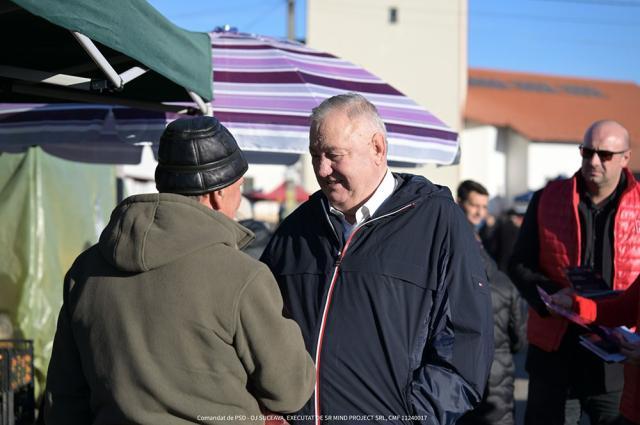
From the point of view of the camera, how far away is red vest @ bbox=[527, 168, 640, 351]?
367cm

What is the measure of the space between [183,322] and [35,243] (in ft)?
14.9

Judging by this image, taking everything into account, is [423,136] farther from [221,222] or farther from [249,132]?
[221,222]

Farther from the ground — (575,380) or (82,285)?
(82,285)

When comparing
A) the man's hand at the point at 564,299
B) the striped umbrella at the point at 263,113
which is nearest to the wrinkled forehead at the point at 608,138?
the man's hand at the point at 564,299

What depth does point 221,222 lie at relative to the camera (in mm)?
1997

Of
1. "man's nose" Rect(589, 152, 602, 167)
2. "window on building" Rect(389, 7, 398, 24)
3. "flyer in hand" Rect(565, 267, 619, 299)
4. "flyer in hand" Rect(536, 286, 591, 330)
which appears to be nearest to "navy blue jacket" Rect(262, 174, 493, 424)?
"flyer in hand" Rect(536, 286, 591, 330)

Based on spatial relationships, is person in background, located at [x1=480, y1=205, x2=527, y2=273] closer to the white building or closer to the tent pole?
the tent pole

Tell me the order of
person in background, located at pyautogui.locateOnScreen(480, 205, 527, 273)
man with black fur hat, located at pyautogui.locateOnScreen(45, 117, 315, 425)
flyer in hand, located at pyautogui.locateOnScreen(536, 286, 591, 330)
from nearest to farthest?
man with black fur hat, located at pyautogui.locateOnScreen(45, 117, 315, 425) < flyer in hand, located at pyautogui.locateOnScreen(536, 286, 591, 330) < person in background, located at pyautogui.locateOnScreen(480, 205, 527, 273)

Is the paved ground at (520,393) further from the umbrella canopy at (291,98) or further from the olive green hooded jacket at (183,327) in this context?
the olive green hooded jacket at (183,327)

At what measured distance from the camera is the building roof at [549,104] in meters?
37.2

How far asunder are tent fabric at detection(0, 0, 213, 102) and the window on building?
30073mm

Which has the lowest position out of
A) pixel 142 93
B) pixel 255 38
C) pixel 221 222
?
pixel 221 222

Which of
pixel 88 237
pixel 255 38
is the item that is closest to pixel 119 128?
pixel 255 38

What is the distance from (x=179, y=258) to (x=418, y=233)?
2.69 feet
